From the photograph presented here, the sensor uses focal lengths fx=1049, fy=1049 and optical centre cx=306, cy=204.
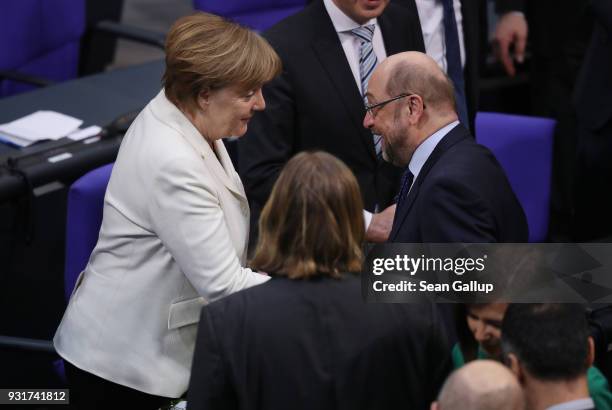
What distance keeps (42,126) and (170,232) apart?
1.69m

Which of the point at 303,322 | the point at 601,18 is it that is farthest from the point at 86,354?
the point at 601,18

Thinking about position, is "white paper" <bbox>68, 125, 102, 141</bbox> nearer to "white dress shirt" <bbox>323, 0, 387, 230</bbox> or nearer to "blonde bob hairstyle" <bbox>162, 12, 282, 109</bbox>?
"white dress shirt" <bbox>323, 0, 387, 230</bbox>

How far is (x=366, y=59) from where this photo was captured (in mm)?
A: 3277

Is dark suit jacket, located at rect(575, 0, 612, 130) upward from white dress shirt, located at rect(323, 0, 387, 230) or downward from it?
downward

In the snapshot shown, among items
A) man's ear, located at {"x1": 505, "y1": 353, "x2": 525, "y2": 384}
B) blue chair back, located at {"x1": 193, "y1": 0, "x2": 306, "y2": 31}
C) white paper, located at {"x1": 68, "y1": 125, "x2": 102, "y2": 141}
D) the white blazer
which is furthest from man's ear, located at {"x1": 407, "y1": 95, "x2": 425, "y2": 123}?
blue chair back, located at {"x1": 193, "y1": 0, "x2": 306, "y2": 31}

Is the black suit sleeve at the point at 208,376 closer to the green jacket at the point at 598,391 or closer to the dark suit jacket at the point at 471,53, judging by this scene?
the green jacket at the point at 598,391

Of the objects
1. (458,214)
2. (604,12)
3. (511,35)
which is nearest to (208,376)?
(458,214)

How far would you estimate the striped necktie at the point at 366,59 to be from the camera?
3266 mm

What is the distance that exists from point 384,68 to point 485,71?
288 centimetres

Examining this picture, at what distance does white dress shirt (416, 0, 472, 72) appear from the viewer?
367cm

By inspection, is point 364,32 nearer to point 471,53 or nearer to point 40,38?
point 471,53

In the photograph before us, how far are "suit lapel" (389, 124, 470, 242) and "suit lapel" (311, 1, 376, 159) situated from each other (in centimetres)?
59

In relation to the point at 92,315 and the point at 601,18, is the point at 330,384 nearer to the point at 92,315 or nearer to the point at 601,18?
the point at 92,315

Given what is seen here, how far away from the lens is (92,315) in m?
2.49
